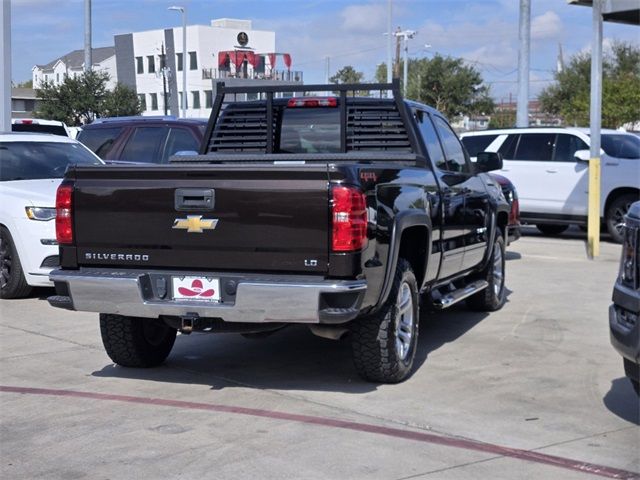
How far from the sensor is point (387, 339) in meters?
6.56

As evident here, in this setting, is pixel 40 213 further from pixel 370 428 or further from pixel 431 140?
pixel 370 428

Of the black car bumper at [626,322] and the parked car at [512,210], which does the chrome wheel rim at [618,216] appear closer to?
the parked car at [512,210]

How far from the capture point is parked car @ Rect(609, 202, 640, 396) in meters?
5.39

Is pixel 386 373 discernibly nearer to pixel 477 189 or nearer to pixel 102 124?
pixel 477 189

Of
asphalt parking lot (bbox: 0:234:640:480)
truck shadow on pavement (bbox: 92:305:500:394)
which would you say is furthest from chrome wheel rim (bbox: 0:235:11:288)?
truck shadow on pavement (bbox: 92:305:500:394)

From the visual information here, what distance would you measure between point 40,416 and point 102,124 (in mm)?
8682

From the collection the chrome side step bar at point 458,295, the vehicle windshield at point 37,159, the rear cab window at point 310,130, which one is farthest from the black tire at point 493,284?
the vehicle windshield at point 37,159

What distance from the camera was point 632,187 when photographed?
1591 centimetres

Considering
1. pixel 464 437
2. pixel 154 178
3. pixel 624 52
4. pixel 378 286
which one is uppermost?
pixel 624 52

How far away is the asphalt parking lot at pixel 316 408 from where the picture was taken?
514 centimetres

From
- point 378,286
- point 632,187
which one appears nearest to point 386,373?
point 378,286

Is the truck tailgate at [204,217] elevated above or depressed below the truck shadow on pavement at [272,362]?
above

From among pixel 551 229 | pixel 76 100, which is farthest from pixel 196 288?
pixel 76 100

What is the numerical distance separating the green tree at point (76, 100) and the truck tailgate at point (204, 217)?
95.7ft
